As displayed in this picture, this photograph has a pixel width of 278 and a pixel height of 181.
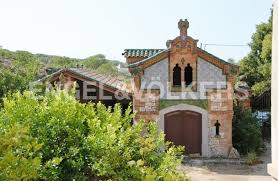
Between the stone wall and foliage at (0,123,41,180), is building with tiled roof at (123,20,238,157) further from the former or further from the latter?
foliage at (0,123,41,180)

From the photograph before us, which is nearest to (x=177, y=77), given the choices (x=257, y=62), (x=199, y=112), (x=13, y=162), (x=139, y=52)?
(x=199, y=112)

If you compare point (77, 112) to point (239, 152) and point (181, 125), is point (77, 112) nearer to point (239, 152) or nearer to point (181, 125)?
point (181, 125)

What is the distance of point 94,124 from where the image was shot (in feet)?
15.4

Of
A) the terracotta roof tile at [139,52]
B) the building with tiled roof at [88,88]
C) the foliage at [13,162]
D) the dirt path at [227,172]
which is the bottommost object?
the dirt path at [227,172]

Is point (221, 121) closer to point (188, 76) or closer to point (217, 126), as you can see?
point (217, 126)

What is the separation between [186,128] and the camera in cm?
1809

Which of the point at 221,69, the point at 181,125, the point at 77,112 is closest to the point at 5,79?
the point at 181,125

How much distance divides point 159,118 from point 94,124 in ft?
44.0

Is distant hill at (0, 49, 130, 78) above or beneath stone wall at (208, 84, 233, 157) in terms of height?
above

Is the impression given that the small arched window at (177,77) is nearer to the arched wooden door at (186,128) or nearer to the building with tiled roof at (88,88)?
the arched wooden door at (186,128)

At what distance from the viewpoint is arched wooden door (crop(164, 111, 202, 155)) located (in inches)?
710

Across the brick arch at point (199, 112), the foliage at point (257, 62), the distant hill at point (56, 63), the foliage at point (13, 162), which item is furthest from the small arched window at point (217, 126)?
the foliage at point (13, 162)

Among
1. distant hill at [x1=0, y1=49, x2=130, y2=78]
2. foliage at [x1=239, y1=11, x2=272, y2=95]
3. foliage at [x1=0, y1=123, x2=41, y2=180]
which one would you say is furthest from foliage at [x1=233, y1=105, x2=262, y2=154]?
foliage at [x1=0, y1=123, x2=41, y2=180]

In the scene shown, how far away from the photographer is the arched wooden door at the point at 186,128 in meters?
18.0
